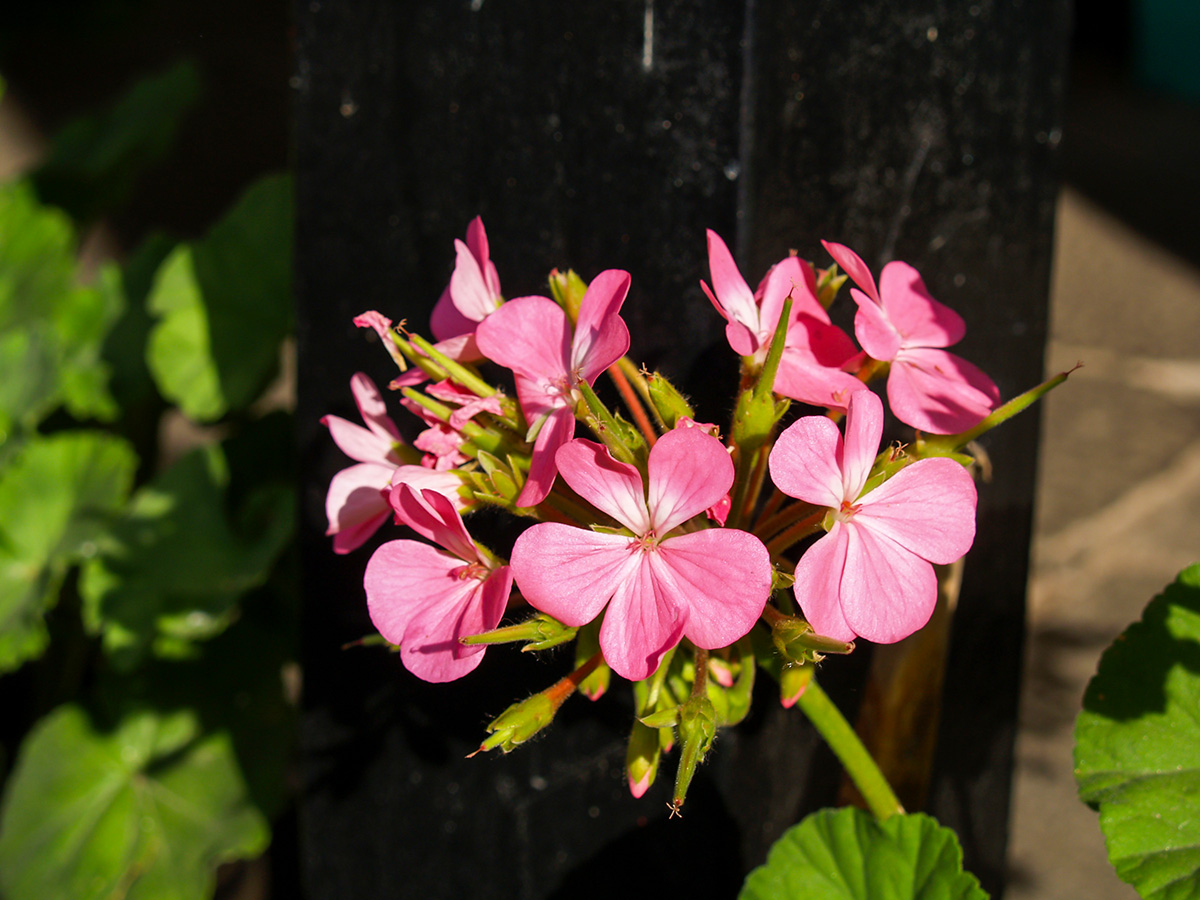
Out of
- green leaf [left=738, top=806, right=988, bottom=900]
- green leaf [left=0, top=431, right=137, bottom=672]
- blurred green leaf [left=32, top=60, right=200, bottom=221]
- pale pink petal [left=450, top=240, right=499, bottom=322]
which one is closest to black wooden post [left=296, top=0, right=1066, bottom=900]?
green leaf [left=738, top=806, right=988, bottom=900]

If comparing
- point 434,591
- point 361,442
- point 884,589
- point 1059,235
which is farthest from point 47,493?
point 1059,235

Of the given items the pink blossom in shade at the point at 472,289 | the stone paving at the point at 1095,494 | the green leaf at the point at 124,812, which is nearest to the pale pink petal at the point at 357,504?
the pink blossom in shade at the point at 472,289

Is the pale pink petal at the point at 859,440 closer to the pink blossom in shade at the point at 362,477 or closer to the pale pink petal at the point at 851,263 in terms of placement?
the pale pink petal at the point at 851,263

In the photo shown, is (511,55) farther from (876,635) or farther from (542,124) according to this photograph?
(876,635)

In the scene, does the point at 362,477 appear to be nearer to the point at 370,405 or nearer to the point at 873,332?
the point at 370,405

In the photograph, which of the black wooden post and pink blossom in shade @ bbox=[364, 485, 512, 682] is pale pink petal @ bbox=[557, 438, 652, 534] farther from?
the black wooden post

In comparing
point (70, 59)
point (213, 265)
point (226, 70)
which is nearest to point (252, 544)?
point (213, 265)
